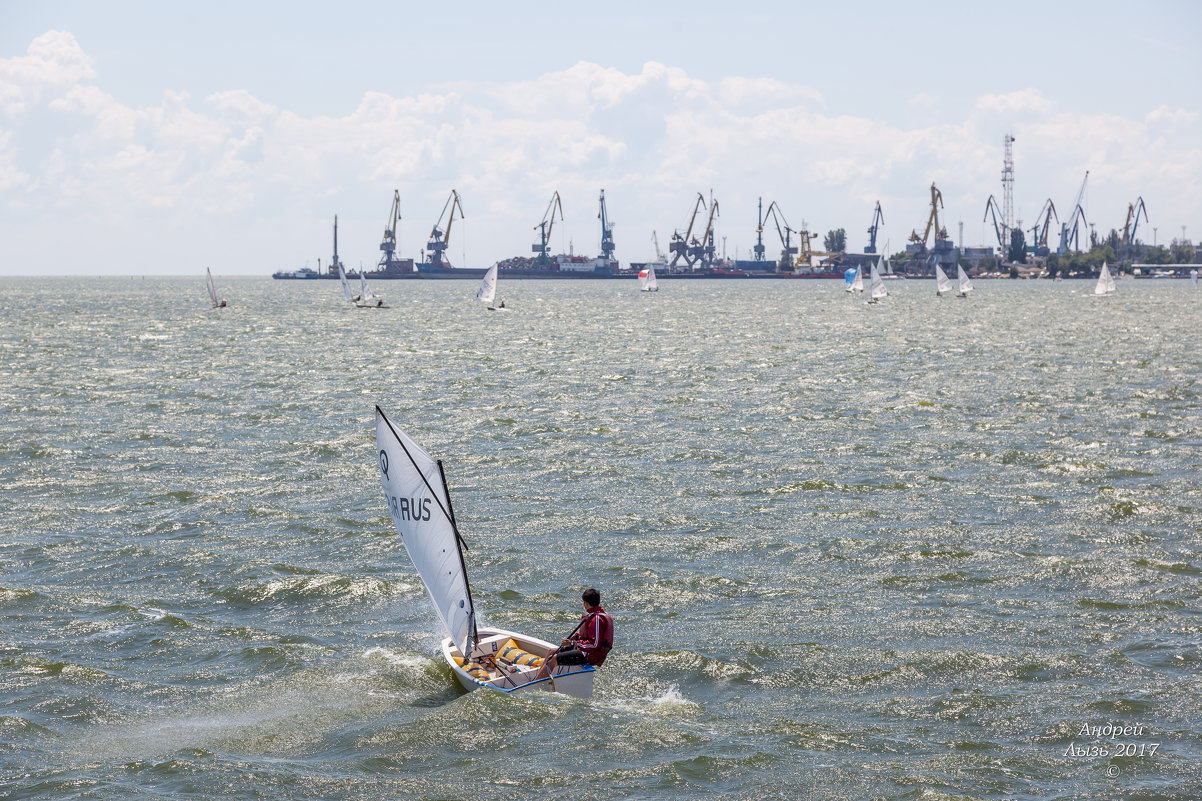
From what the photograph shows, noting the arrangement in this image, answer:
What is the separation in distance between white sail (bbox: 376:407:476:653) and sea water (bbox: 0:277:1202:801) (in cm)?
115

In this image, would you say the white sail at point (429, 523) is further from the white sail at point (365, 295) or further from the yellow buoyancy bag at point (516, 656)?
the white sail at point (365, 295)

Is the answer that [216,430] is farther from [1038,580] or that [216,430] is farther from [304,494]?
[1038,580]

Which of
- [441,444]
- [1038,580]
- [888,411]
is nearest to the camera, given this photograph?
[1038,580]

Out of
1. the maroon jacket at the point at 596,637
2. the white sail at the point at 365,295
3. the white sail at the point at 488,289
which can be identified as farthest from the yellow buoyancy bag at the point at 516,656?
the white sail at the point at 365,295

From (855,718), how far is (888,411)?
26.4 metres

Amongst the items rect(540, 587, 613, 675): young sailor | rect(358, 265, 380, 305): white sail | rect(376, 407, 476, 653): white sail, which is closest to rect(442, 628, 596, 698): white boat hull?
rect(540, 587, 613, 675): young sailor

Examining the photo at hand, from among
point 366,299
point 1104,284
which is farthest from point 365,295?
point 1104,284

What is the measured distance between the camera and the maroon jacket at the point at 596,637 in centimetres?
1494

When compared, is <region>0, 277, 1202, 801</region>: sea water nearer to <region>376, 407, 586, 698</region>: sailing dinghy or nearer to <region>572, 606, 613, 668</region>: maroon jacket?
<region>376, 407, 586, 698</region>: sailing dinghy

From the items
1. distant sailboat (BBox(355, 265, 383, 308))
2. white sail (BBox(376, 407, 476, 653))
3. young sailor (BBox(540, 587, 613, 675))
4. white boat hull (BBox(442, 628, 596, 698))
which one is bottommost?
white boat hull (BBox(442, 628, 596, 698))

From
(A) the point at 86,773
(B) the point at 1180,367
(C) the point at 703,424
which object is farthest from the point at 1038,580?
(B) the point at 1180,367

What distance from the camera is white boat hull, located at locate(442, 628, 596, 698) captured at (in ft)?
49.5

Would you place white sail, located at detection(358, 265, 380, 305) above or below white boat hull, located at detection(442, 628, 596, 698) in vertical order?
above

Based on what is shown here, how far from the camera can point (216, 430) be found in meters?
36.1
